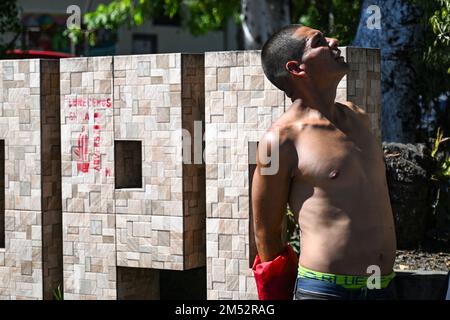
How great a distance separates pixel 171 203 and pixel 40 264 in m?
1.10

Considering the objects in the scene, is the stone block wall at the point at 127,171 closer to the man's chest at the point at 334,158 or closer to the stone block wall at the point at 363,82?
the stone block wall at the point at 363,82

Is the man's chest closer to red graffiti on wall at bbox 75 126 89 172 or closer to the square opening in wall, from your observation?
the square opening in wall

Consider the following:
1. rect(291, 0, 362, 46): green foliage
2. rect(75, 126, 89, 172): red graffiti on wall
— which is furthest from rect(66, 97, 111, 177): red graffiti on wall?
rect(291, 0, 362, 46): green foliage

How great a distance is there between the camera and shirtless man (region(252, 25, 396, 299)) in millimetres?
3926

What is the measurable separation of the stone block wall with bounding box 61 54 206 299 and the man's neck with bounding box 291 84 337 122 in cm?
200

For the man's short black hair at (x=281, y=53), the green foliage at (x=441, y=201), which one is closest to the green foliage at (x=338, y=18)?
the green foliage at (x=441, y=201)

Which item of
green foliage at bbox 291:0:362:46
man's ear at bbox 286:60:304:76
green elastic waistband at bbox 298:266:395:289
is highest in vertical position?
green foliage at bbox 291:0:362:46

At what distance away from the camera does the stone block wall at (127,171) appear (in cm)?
609

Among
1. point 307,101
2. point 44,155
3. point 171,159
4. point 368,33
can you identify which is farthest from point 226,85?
point 368,33

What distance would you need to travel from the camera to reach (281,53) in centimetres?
417

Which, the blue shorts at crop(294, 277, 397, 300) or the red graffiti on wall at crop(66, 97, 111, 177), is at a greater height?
the red graffiti on wall at crop(66, 97, 111, 177)

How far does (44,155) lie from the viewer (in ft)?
21.6

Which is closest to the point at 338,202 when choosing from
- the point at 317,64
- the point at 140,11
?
the point at 317,64
